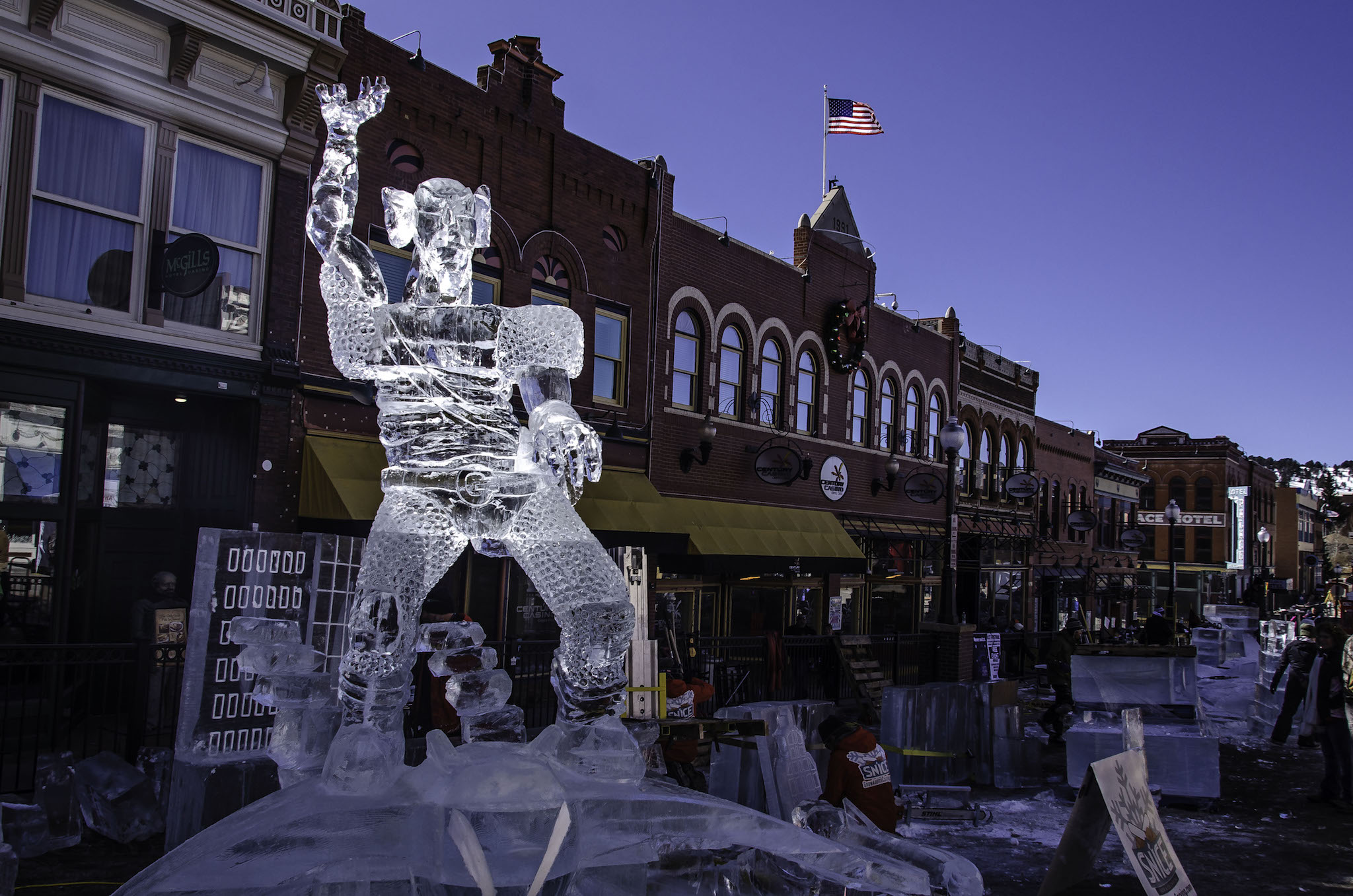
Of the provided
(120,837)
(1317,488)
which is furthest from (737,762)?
(1317,488)

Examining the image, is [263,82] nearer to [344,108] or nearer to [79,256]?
[79,256]

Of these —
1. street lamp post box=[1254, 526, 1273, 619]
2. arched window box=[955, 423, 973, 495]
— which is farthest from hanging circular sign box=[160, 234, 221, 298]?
street lamp post box=[1254, 526, 1273, 619]

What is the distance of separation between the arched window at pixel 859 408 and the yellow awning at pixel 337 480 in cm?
1247

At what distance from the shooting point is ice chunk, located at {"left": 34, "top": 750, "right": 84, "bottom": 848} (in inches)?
259

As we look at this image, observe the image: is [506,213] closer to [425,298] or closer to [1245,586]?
[425,298]

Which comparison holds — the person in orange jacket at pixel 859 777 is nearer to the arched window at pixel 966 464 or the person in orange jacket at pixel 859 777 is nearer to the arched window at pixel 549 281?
the arched window at pixel 549 281

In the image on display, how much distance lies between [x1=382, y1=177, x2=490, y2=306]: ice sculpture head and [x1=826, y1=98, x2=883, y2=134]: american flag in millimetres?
17478

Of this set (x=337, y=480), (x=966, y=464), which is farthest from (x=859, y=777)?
(x=966, y=464)

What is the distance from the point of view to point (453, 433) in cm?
455

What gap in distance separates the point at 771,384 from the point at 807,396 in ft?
4.27

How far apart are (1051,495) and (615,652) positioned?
30.9 meters

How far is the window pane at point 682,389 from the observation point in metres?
17.3

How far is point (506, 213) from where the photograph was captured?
14.0 m

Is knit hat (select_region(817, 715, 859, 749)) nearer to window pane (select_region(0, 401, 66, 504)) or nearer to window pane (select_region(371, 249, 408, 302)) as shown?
window pane (select_region(0, 401, 66, 504))
